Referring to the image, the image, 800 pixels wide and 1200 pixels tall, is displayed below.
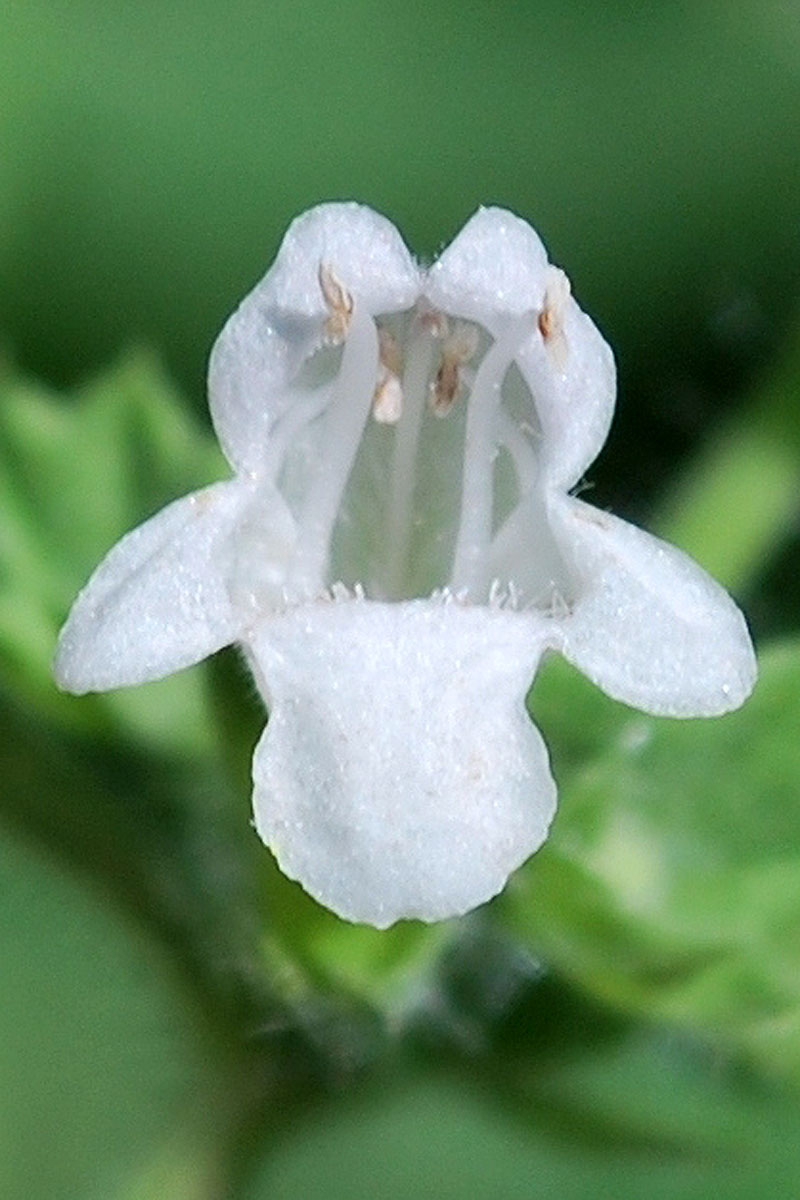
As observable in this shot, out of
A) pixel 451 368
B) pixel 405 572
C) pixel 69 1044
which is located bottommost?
Answer: pixel 69 1044

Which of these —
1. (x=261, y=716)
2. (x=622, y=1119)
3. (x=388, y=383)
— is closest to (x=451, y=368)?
(x=388, y=383)

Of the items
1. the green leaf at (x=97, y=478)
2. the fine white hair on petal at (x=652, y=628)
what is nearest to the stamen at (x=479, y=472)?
the fine white hair on petal at (x=652, y=628)

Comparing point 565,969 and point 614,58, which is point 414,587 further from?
point 614,58

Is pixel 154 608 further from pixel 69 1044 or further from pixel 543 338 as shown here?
pixel 69 1044

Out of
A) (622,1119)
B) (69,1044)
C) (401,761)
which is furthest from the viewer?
(69,1044)

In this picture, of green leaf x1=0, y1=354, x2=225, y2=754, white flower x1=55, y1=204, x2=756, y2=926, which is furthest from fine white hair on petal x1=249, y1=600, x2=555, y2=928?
green leaf x1=0, y1=354, x2=225, y2=754

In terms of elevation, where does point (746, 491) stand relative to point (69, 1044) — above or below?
→ above

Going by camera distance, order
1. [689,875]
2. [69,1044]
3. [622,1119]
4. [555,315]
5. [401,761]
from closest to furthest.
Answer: [401,761], [555,315], [689,875], [622,1119], [69,1044]

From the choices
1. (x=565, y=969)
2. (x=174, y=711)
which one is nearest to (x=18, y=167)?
(x=174, y=711)
